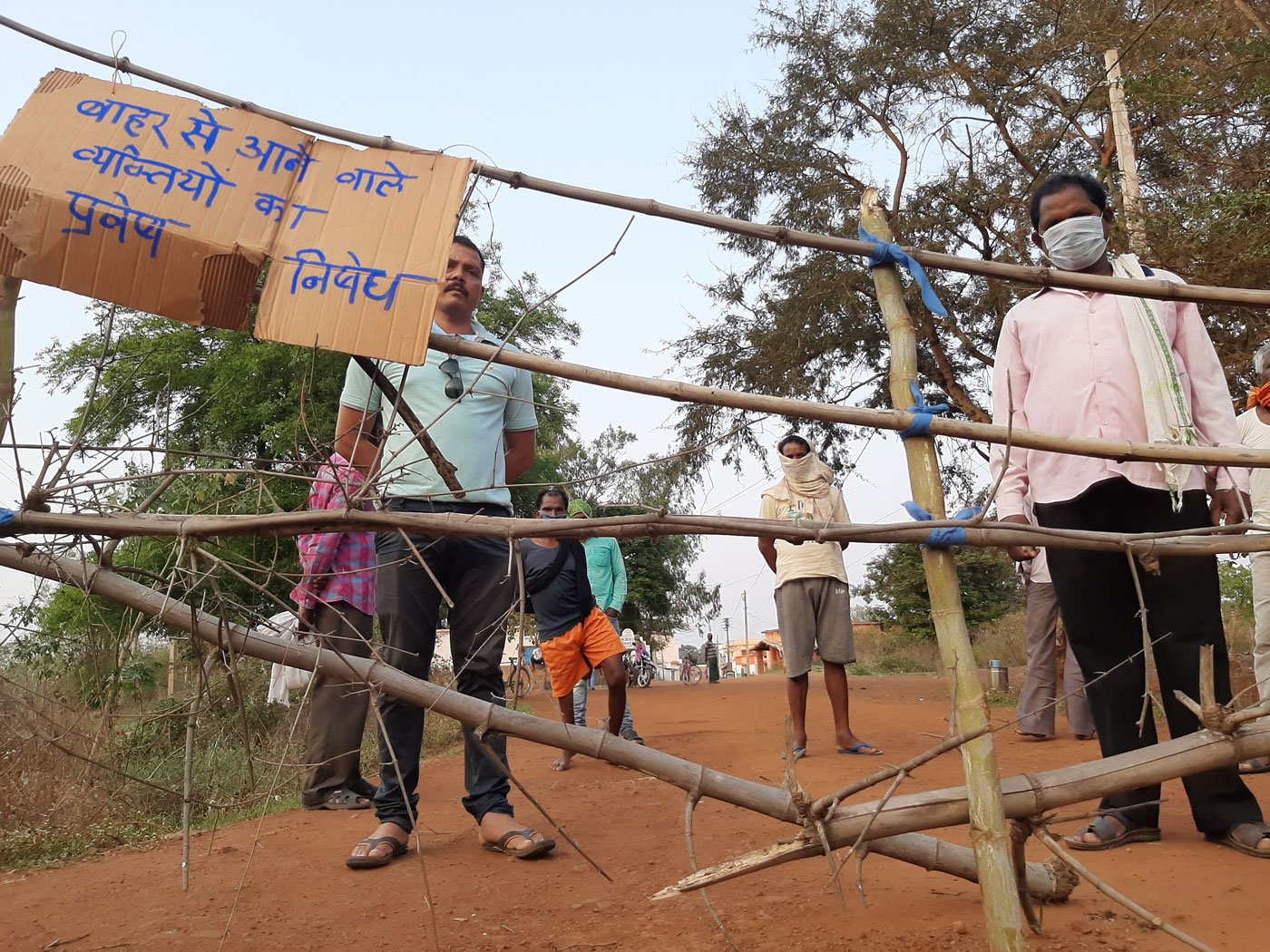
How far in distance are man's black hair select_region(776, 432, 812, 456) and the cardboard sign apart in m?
3.29

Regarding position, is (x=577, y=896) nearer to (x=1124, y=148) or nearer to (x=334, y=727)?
(x=334, y=727)

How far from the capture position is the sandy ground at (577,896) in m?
2.33

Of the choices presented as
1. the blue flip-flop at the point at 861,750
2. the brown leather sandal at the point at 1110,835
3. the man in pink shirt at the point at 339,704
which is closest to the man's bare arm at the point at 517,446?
the man in pink shirt at the point at 339,704

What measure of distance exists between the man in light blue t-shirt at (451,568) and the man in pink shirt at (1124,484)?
162cm

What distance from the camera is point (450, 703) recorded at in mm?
2166

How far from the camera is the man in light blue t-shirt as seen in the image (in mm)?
3236

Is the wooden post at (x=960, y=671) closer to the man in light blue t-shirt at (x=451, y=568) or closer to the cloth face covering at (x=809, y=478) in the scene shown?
the man in light blue t-shirt at (x=451, y=568)

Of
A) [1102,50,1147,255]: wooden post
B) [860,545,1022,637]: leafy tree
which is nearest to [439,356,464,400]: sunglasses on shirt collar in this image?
[1102,50,1147,255]: wooden post

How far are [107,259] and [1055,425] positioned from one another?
8.08ft

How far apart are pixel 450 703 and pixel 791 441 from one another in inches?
144

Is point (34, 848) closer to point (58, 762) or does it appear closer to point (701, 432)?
point (58, 762)

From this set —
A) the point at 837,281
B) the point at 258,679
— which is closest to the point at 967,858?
the point at 258,679

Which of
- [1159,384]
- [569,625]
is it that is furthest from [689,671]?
[1159,384]

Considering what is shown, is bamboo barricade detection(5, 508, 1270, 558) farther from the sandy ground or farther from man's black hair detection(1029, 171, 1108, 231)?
man's black hair detection(1029, 171, 1108, 231)
